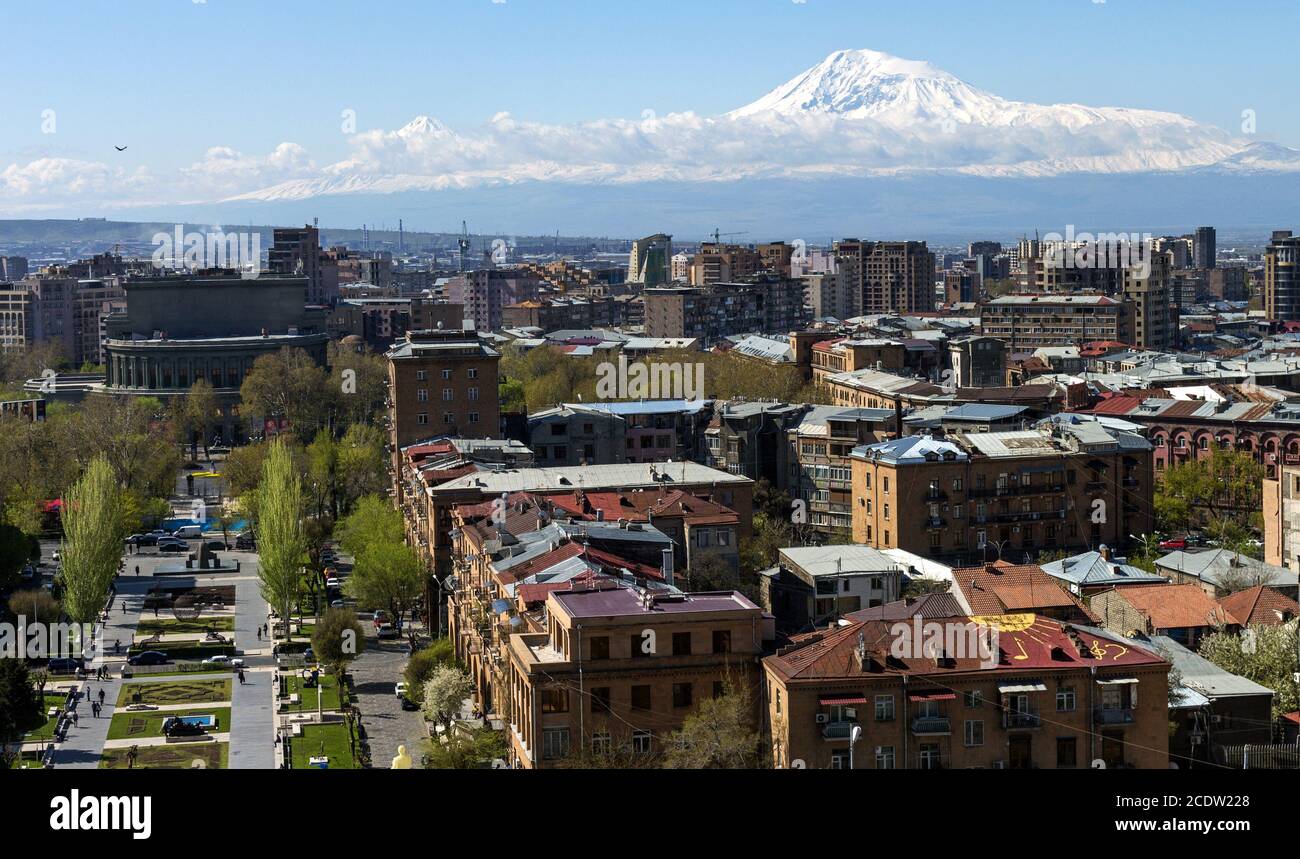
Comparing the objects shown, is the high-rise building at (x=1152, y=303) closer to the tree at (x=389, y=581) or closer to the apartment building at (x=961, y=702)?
the tree at (x=389, y=581)

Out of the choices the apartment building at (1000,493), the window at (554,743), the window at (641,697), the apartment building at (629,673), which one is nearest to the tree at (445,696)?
the apartment building at (629,673)

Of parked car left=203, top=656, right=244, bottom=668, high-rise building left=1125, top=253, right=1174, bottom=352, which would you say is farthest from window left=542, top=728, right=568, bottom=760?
high-rise building left=1125, top=253, right=1174, bottom=352

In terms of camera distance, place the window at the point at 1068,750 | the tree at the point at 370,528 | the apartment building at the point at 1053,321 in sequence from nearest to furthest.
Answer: the window at the point at 1068,750, the tree at the point at 370,528, the apartment building at the point at 1053,321

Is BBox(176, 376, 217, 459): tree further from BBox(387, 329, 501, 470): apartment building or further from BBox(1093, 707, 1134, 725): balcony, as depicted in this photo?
BBox(1093, 707, 1134, 725): balcony

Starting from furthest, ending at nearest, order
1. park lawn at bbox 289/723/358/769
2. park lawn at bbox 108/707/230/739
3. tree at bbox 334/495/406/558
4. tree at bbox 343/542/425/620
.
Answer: tree at bbox 334/495/406/558
tree at bbox 343/542/425/620
park lawn at bbox 108/707/230/739
park lawn at bbox 289/723/358/769

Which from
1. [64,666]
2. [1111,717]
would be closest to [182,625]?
[64,666]
